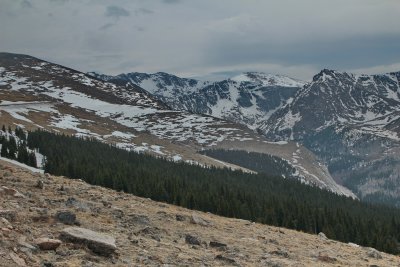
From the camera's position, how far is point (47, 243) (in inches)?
902

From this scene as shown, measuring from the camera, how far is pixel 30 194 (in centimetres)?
3791

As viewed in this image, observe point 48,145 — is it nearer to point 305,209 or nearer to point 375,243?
point 305,209

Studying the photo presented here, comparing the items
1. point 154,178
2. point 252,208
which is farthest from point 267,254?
point 154,178

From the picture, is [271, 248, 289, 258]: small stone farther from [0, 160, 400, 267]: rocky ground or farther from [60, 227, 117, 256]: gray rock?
[60, 227, 117, 256]: gray rock

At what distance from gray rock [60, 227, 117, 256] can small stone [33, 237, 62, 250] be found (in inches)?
46.5

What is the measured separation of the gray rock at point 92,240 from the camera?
24.0 metres

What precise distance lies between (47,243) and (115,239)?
19.4 feet

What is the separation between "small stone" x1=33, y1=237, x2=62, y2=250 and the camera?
22844mm

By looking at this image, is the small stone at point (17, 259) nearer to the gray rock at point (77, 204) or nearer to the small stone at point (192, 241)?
the small stone at point (192, 241)

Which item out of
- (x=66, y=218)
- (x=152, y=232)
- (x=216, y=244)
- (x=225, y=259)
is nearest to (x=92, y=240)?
(x=66, y=218)

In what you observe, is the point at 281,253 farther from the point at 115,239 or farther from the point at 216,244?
the point at 115,239

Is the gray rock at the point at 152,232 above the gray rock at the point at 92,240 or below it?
below

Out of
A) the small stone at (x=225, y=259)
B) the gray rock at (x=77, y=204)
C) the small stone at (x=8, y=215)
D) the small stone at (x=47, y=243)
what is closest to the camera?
the small stone at (x=47, y=243)

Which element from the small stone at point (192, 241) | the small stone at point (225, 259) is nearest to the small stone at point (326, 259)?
the small stone at point (192, 241)
